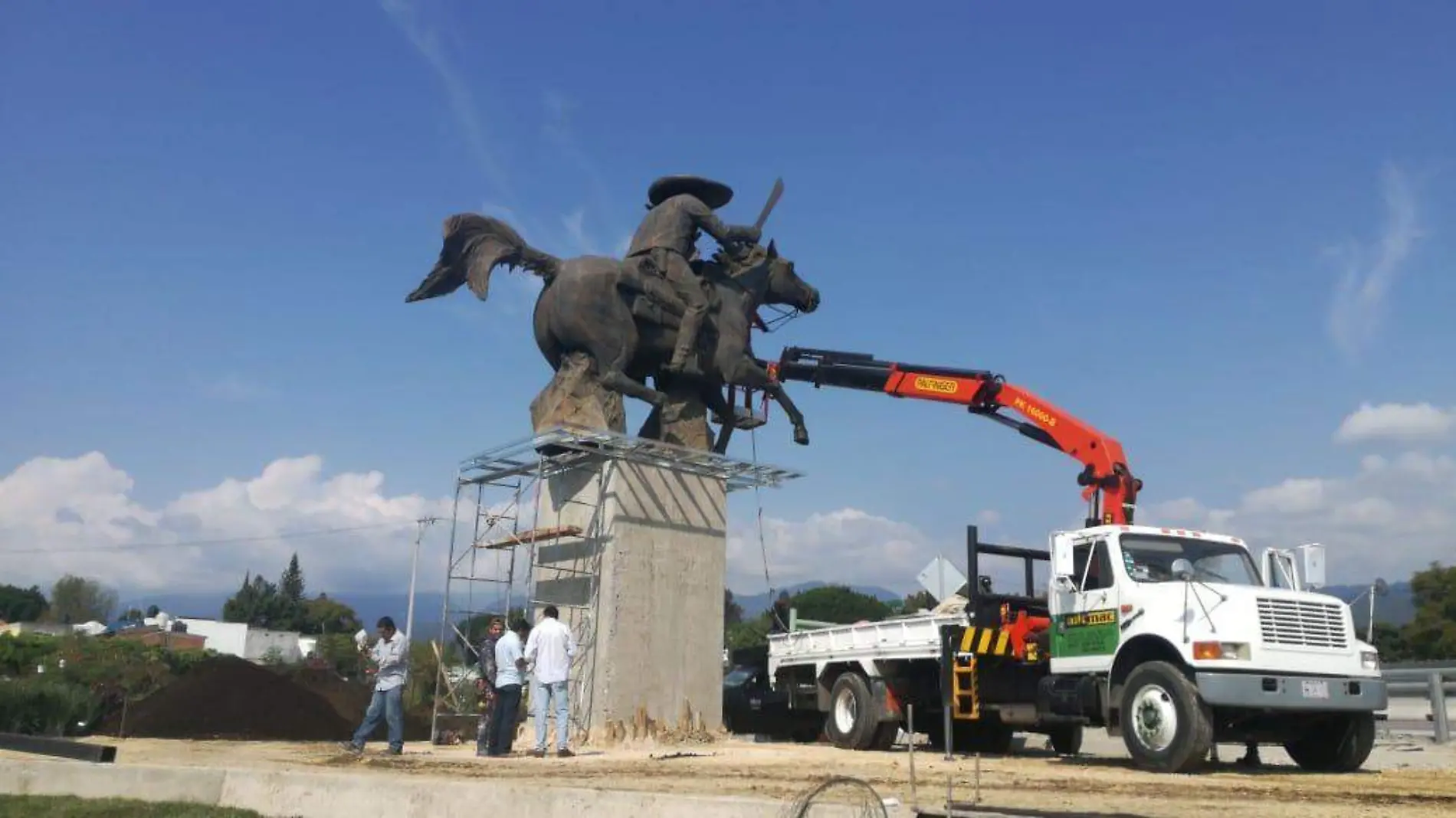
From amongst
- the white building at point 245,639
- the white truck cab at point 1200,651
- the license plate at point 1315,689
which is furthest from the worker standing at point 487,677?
the white building at point 245,639

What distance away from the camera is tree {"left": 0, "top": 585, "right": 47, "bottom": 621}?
101 metres

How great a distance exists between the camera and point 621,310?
1617cm

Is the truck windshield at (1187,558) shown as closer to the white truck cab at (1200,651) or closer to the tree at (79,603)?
the white truck cab at (1200,651)

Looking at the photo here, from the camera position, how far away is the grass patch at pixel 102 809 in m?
7.30

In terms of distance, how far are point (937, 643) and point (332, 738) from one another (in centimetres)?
873

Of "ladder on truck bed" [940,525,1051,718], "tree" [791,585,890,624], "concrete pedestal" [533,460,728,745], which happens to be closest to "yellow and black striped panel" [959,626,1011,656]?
"ladder on truck bed" [940,525,1051,718]

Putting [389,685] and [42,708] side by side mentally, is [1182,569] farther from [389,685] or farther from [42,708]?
[42,708]

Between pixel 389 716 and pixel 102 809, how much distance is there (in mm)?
4885

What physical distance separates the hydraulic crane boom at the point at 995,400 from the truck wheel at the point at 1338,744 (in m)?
3.09

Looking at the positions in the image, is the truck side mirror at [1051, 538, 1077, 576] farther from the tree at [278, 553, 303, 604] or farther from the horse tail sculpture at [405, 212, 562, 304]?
the tree at [278, 553, 303, 604]

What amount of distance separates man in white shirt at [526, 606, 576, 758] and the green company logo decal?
5.23m

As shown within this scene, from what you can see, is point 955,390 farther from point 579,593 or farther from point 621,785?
point 621,785

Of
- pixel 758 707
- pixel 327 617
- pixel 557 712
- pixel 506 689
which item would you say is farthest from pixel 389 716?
pixel 327 617

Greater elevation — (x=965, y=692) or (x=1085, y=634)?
(x=1085, y=634)
